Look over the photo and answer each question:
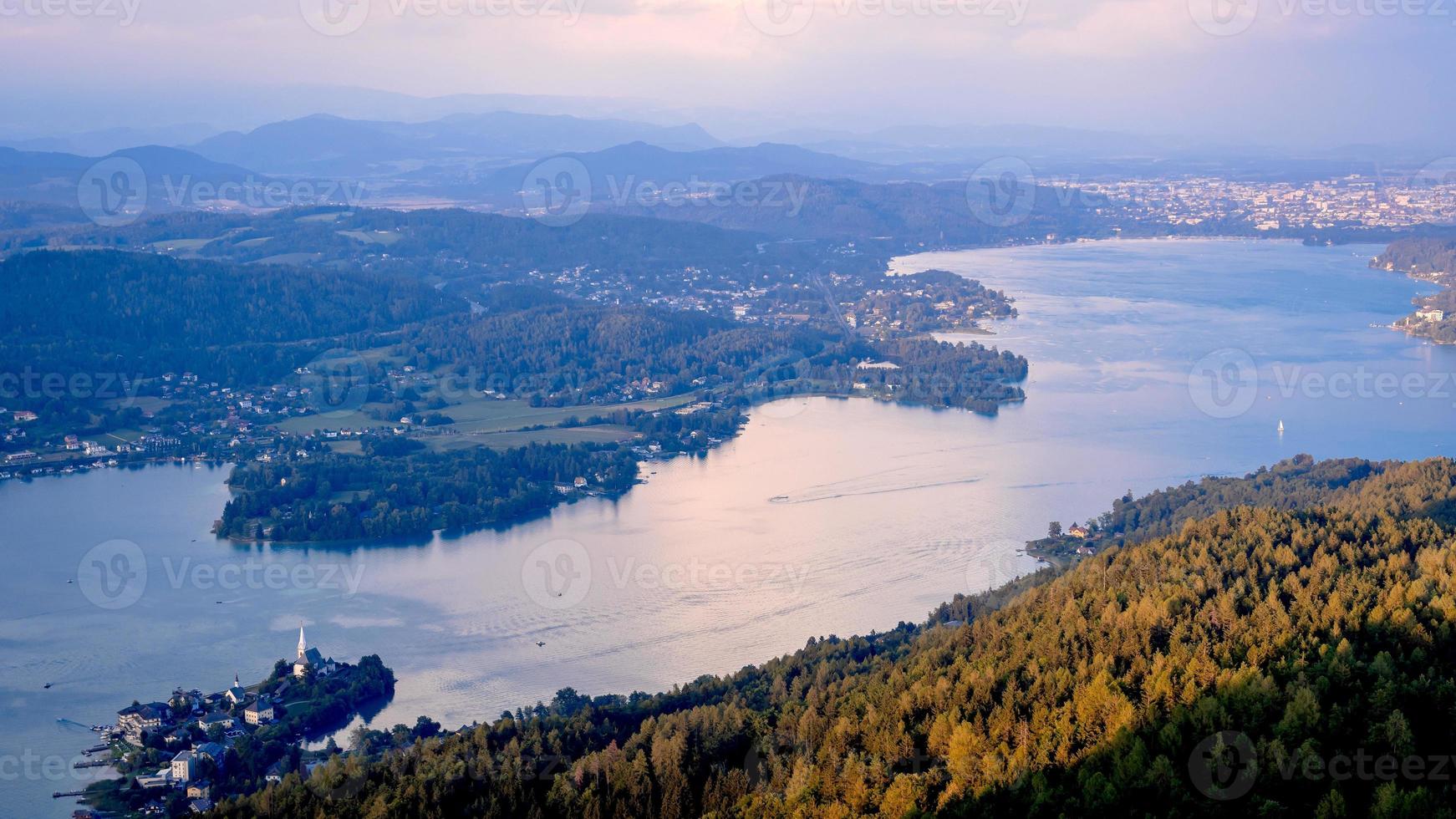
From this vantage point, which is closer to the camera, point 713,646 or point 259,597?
point 713,646

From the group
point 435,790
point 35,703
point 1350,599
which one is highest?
point 1350,599

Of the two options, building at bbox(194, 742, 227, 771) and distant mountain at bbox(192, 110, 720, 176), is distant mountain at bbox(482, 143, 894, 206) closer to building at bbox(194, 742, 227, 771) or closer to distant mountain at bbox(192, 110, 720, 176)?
distant mountain at bbox(192, 110, 720, 176)

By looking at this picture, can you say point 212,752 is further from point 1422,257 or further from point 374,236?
point 1422,257

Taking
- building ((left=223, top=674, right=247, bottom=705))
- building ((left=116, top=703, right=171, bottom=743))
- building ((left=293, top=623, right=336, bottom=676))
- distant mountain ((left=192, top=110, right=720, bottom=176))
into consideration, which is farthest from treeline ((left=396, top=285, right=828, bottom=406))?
distant mountain ((left=192, top=110, right=720, bottom=176))

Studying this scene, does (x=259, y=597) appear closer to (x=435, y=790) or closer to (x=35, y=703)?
(x=35, y=703)

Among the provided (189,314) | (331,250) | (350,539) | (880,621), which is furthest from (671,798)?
(331,250)

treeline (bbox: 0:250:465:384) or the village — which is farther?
treeline (bbox: 0:250:465:384)

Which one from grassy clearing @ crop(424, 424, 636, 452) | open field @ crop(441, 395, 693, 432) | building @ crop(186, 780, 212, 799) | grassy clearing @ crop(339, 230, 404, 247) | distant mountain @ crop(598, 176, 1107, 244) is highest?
distant mountain @ crop(598, 176, 1107, 244)
